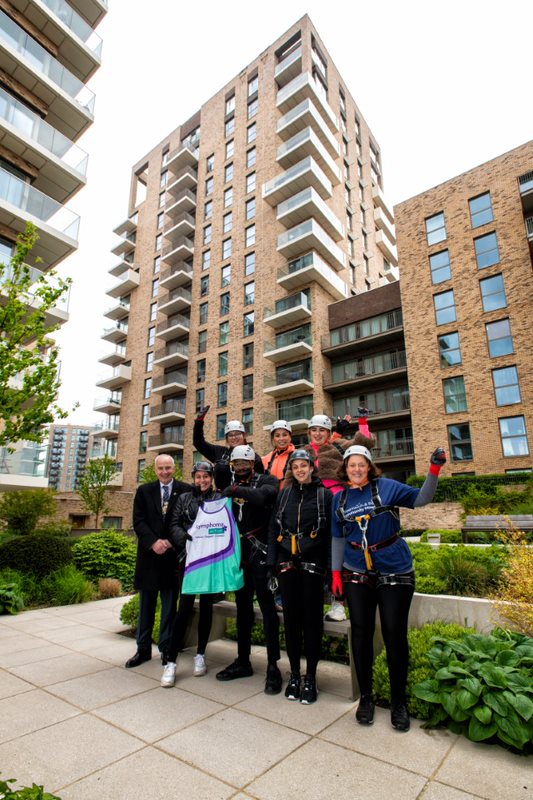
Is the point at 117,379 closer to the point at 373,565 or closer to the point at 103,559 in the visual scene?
the point at 103,559

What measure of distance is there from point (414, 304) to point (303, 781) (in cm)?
2654

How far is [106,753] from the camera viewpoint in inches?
112

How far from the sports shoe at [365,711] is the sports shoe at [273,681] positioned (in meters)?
0.78

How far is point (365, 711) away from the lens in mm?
3248

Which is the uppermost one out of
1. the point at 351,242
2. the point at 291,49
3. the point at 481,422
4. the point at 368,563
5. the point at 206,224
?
the point at 291,49

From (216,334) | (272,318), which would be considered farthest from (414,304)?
(216,334)

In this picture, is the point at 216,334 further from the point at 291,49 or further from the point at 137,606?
the point at 137,606

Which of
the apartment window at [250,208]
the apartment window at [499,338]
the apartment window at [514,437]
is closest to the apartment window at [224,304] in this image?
the apartment window at [250,208]

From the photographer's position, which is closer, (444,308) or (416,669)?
(416,669)

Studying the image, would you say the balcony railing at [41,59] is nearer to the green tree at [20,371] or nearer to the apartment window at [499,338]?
the green tree at [20,371]

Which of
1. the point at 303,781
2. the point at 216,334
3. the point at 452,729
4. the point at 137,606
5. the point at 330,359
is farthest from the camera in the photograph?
the point at 216,334

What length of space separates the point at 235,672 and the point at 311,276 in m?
29.0

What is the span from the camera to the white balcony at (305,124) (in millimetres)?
32875

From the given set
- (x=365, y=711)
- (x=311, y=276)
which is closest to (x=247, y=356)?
(x=311, y=276)
